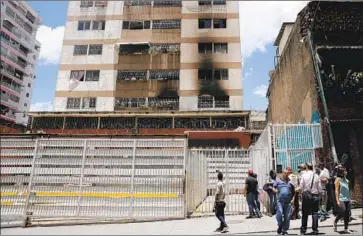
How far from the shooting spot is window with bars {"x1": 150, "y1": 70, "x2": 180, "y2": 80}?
109 feet

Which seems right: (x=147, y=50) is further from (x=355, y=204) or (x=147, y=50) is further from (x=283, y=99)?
(x=355, y=204)

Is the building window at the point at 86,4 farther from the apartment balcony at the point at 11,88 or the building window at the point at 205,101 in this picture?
the apartment balcony at the point at 11,88

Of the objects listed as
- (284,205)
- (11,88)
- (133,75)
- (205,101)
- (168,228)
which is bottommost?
(168,228)

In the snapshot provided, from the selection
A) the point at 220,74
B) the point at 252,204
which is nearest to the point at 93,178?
the point at 252,204

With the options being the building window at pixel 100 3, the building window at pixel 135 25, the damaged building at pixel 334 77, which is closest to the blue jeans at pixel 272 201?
the damaged building at pixel 334 77

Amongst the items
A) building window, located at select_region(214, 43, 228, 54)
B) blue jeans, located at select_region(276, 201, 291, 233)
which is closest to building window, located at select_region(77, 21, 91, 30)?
building window, located at select_region(214, 43, 228, 54)

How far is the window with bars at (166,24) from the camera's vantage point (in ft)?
115

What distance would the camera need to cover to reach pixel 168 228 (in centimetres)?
786

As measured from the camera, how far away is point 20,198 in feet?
28.6

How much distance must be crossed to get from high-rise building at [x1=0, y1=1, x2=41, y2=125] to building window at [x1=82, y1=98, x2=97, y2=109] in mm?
22116

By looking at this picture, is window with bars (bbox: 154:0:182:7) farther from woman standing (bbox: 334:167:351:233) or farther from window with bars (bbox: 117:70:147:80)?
woman standing (bbox: 334:167:351:233)

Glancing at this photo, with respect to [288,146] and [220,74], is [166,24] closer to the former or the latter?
[220,74]

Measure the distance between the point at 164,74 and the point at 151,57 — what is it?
8.33 feet

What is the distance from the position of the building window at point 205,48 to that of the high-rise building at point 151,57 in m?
0.11
